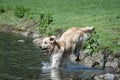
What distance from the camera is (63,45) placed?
2266 centimetres

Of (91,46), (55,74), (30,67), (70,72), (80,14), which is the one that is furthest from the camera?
(80,14)

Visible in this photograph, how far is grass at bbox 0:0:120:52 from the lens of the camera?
28522 mm

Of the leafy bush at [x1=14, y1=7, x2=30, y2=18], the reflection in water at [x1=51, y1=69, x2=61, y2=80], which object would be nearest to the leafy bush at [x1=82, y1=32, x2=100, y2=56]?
the reflection in water at [x1=51, y1=69, x2=61, y2=80]

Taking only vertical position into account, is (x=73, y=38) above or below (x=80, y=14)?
below

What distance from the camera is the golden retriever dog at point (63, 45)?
21745mm

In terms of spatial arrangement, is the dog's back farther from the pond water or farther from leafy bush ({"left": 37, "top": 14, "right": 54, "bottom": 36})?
leafy bush ({"left": 37, "top": 14, "right": 54, "bottom": 36})

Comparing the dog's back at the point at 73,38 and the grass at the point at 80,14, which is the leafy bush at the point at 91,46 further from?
the dog's back at the point at 73,38

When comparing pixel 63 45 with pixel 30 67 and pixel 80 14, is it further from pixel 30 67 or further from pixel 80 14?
pixel 80 14

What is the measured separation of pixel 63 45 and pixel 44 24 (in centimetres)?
1221

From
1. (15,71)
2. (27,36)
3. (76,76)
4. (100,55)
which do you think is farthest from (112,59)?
(27,36)

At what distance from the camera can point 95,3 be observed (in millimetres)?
42531

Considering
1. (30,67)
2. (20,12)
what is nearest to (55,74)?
(30,67)

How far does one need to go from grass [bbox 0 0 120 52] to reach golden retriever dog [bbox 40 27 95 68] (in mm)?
1531

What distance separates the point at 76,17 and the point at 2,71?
1485cm
